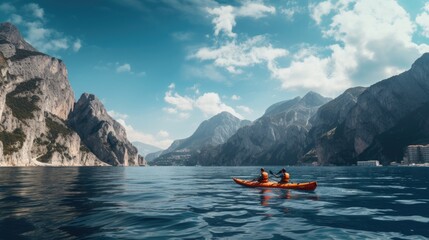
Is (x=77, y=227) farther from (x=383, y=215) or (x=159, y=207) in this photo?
(x=383, y=215)

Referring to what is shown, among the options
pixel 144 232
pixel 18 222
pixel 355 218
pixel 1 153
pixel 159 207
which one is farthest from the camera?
pixel 1 153

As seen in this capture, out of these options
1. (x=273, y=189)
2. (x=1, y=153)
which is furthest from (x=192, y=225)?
(x=1, y=153)

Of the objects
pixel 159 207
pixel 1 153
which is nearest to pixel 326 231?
pixel 159 207

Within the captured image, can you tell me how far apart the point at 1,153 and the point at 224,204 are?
189150 millimetres

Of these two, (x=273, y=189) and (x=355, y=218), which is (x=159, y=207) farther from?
(x=273, y=189)

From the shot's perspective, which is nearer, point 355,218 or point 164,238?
point 164,238

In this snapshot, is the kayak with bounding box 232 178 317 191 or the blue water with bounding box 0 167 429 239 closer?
the blue water with bounding box 0 167 429 239

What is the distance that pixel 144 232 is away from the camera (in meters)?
15.9

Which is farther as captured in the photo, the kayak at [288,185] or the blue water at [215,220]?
the kayak at [288,185]

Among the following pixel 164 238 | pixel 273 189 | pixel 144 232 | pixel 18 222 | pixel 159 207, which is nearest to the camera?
pixel 164 238

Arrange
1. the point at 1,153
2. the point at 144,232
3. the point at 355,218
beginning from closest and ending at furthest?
the point at 144,232
the point at 355,218
the point at 1,153

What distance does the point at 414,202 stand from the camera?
90.0ft

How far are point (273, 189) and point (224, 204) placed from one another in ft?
51.1

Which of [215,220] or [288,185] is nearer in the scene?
[215,220]
